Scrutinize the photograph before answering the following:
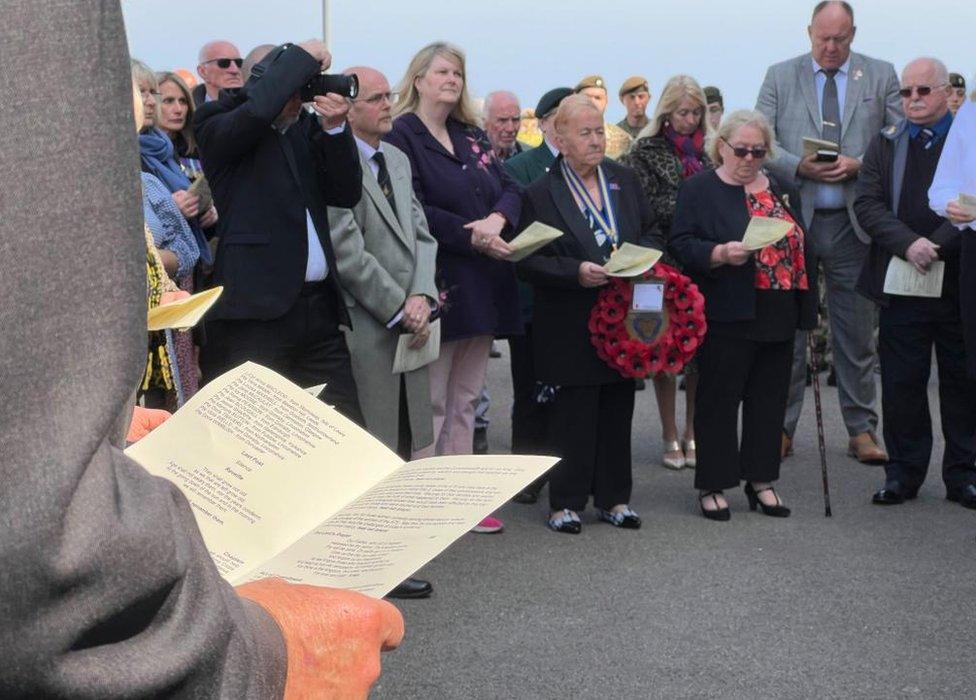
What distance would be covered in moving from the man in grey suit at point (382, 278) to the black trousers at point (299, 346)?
0.99 feet

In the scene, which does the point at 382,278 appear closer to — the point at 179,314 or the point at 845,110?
the point at 179,314

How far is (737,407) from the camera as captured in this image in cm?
672

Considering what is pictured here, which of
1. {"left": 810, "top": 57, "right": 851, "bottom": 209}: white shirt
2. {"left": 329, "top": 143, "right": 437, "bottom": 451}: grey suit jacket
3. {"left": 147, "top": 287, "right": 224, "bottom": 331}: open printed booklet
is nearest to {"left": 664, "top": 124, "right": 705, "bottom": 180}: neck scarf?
{"left": 810, "top": 57, "right": 851, "bottom": 209}: white shirt

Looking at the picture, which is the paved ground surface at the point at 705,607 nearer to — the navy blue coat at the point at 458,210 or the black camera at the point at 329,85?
the navy blue coat at the point at 458,210

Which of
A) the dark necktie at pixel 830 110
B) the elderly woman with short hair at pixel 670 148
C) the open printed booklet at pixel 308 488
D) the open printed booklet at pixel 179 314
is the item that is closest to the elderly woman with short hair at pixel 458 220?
the elderly woman with short hair at pixel 670 148

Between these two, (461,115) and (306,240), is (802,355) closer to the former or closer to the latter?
(461,115)

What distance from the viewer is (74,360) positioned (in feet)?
2.95

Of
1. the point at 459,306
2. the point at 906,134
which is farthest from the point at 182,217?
the point at 906,134

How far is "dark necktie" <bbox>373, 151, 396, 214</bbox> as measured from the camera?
5727 millimetres

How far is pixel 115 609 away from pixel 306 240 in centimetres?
404

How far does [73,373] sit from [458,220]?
17.6ft

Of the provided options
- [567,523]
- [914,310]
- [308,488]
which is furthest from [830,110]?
[308,488]

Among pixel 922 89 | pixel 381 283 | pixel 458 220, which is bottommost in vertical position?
pixel 381 283

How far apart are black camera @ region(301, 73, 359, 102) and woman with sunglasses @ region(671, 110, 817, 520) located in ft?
7.50
